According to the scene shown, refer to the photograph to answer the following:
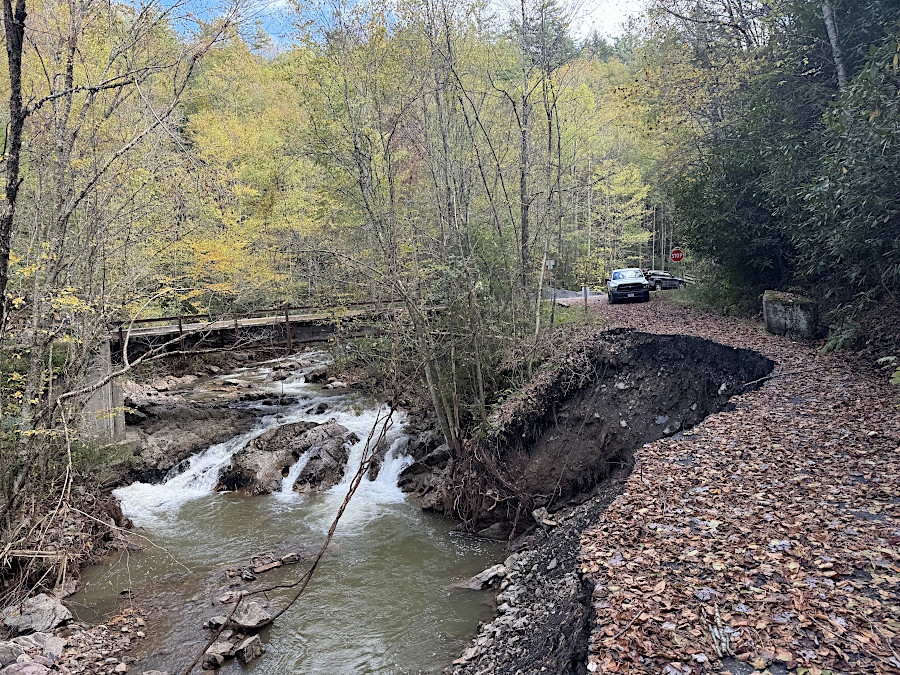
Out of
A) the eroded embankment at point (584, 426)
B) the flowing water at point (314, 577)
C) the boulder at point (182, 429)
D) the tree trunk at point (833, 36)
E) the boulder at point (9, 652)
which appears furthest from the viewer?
the boulder at point (182, 429)

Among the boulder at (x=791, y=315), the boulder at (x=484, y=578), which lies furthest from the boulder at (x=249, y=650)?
the boulder at (x=791, y=315)

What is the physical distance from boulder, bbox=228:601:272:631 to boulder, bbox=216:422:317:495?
4920mm

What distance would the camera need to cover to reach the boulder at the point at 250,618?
22.2 feet

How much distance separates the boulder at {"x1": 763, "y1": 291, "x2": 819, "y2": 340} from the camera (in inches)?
438

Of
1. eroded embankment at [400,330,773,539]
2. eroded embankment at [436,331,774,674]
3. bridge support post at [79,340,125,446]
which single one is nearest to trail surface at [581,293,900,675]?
eroded embankment at [436,331,774,674]

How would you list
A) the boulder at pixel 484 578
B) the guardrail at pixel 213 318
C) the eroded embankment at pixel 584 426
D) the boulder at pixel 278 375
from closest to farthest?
the eroded embankment at pixel 584 426, the boulder at pixel 484 578, the guardrail at pixel 213 318, the boulder at pixel 278 375

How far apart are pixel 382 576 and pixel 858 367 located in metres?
8.65

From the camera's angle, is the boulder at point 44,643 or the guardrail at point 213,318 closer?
the boulder at point 44,643

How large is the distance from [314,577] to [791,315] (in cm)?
1103

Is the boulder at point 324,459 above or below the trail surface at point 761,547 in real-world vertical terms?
below

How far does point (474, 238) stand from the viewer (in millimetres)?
13258

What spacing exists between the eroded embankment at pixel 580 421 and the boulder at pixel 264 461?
3.39 metres

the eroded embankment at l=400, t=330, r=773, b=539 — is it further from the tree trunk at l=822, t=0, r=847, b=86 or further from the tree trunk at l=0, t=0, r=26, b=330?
the tree trunk at l=0, t=0, r=26, b=330

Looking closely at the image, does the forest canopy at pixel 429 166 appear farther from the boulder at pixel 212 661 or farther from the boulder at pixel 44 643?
the boulder at pixel 212 661
